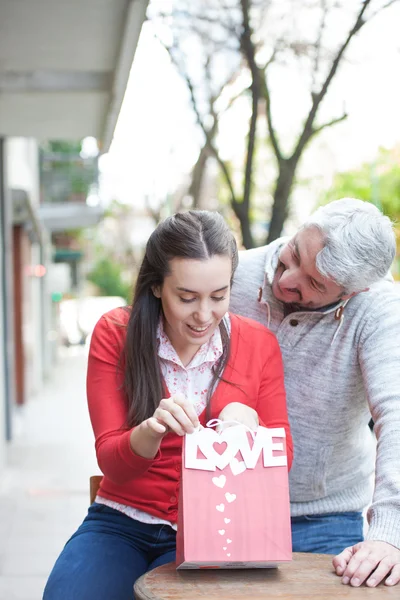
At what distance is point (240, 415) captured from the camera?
2.34 metres

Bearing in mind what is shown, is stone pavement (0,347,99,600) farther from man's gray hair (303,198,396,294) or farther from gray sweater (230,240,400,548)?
man's gray hair (303,198,396,294)

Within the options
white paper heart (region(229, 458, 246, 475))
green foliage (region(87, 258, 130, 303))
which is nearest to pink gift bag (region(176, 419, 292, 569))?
white paper heart (region(229, 458, 246, 475))

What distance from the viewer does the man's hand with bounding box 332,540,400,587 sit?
6.98 feet

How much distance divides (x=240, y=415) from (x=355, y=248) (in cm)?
68

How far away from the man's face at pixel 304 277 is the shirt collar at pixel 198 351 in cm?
32

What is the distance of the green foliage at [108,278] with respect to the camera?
44125mm

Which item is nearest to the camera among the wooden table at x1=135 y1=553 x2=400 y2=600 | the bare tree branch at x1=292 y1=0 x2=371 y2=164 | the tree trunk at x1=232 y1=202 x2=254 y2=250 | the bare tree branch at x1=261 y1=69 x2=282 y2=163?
the wooden table at x1=135 y1=553 x2=400 y2=600

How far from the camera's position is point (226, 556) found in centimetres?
210

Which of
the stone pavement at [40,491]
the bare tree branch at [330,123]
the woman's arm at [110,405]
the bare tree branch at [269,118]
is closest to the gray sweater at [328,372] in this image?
the woman's arm at [110,405]

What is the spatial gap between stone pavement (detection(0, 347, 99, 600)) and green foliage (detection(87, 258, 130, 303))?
30.1 meters

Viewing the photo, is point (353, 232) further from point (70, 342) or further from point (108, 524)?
point (70, 342)

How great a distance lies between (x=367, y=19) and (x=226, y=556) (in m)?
5.56

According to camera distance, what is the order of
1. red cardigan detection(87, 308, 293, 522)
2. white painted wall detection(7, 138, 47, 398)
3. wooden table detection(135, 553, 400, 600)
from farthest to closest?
white painted wall detection(7, 138, 47, 398), red cardigan detection(87, 308, 293, 522), wooden table detection(135, 553, 400, 600)

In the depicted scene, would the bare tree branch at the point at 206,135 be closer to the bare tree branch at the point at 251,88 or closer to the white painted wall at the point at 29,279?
the bare tree branch at the point at 251,88
